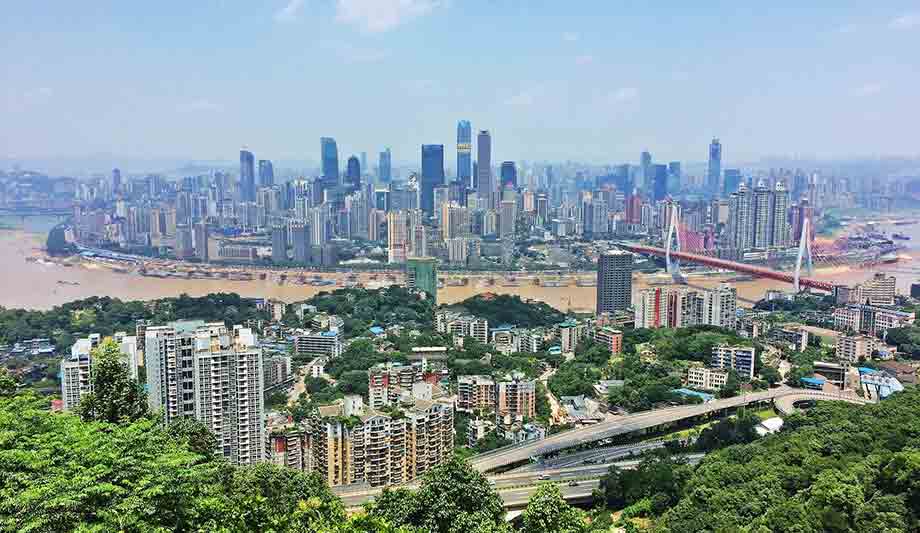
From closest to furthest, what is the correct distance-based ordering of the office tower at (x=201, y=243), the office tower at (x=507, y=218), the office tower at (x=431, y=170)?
1. the office tower at (x=201, y=243)
2. the office tower at (x=507, y=218)
3. the office tower at (x=431, y=170)

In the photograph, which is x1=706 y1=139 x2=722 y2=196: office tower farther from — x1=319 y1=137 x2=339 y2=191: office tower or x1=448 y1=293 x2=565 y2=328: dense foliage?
x1=448 y1=293 x2=565 y2=328: dense foliage

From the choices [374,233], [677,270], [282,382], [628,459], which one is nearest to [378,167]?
[374,233]

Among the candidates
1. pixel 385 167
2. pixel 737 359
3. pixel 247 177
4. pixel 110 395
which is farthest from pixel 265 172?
pixel 110 395

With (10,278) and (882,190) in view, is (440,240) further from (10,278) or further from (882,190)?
(882,190)

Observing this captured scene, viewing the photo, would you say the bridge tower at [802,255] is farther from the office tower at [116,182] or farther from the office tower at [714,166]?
the office tower at [116,182]

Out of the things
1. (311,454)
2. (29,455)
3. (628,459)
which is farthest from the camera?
(628,459)

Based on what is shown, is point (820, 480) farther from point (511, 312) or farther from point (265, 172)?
point (265, 172)

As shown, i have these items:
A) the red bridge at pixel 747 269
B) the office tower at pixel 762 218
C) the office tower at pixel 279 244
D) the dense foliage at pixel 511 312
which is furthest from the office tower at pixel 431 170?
the dense foliage at pixel 511 312

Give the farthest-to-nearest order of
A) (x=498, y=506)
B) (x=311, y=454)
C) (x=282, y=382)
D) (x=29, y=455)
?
(x=282, y=382) < (x=311, y=454) < (x=498, y=506) < (x=29, y=455)
